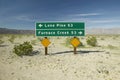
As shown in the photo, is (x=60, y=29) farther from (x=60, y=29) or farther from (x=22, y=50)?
(x=22, y=50)

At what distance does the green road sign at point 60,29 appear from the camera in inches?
701

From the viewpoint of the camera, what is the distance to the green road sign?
17.8 m

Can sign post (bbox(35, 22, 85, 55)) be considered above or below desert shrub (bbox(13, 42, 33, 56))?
above

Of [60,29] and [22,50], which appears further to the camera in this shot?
[60,29]

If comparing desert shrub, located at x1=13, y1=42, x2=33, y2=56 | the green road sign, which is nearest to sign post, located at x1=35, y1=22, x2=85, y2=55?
the green road sign

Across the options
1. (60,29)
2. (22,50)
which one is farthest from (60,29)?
(22,50)

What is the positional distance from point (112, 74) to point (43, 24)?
30.2ft

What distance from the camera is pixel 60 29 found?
1797cm

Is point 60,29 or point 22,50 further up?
point 60,29

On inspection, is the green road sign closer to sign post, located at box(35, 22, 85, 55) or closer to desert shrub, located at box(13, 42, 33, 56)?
sign post, located at box(35, 22, 85, 55)

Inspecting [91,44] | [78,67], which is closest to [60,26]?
[78,67]

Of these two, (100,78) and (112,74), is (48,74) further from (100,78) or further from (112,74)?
(112,74)

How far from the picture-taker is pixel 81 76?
33.3 feet

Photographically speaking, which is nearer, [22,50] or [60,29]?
[22,50]
